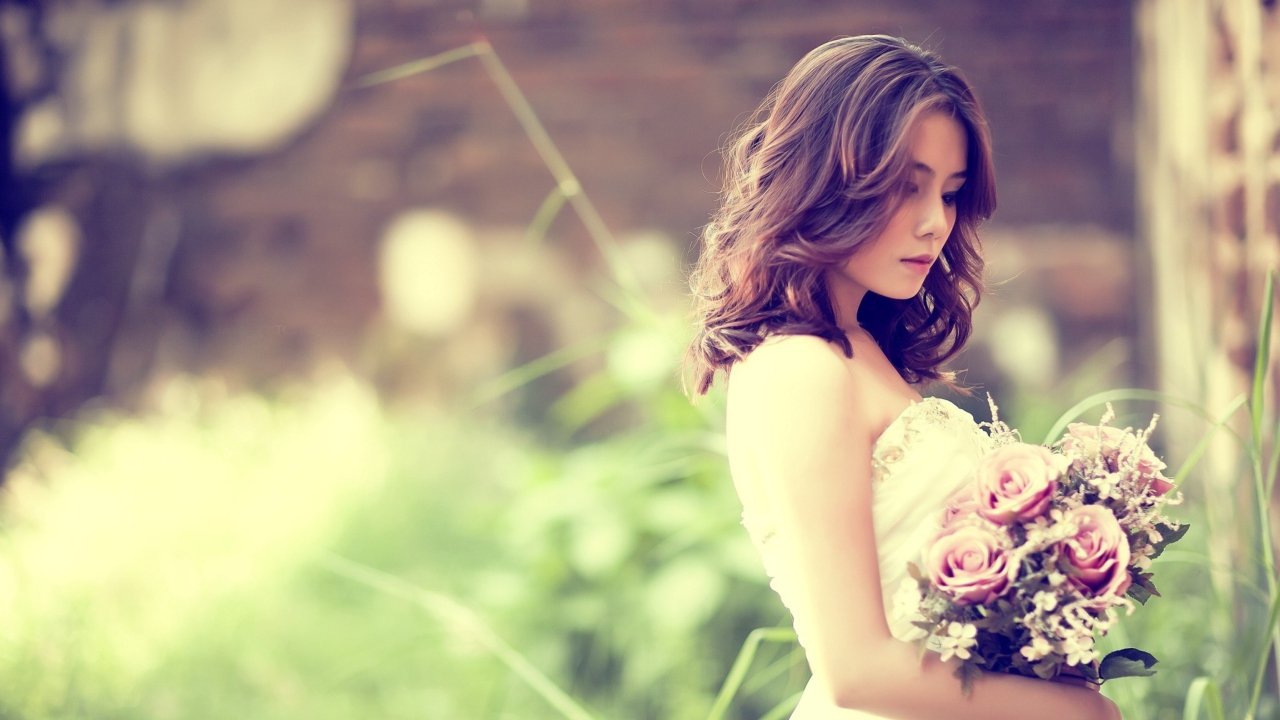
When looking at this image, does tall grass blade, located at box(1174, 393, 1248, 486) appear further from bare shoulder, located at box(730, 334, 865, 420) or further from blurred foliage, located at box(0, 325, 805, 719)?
blurred foliage, located at box(0, 325, 805, 719)

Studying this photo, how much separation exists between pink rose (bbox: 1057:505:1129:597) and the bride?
129 mm

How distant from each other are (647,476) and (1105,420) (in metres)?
1.74

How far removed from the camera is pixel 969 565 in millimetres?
1066

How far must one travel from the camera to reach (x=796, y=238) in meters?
1.22

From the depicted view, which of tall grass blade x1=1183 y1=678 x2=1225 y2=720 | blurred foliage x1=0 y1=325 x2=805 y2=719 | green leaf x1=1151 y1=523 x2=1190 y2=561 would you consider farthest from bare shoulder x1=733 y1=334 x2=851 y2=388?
blurred foliage x1=0 y1=325 x2=805 y2=719

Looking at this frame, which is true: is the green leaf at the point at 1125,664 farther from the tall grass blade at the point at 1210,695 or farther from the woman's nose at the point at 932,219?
the woman's nose at the point at 932,219

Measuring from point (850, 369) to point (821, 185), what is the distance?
0.72 ft

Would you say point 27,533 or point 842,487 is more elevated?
point 842,487

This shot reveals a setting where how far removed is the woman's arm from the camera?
1.09m

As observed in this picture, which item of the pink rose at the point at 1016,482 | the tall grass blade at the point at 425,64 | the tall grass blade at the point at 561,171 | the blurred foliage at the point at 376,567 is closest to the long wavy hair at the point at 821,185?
the pink rose at the point at 1016,482

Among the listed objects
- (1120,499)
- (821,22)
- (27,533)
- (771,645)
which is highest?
(1120,499)

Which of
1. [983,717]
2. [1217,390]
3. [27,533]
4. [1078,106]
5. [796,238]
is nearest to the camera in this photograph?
[983,717]

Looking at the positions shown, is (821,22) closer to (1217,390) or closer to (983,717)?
(1217,390)

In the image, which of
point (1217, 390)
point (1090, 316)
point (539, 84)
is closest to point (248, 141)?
point (539, 84)
